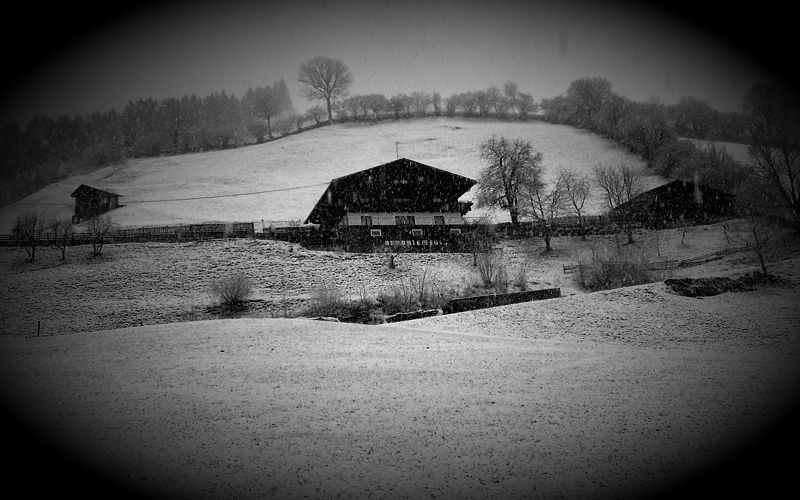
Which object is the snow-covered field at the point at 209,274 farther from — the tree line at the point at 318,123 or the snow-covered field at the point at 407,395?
the tree line at the point at 318,123

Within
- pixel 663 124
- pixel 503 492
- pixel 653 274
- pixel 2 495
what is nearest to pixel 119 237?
pixel 2 495

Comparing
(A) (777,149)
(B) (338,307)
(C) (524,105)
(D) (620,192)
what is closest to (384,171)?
(B) (338,307)

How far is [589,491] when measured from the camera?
4.55 metres

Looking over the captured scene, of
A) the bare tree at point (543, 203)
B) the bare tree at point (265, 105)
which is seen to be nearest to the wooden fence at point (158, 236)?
the bare tree at point (543, 203)

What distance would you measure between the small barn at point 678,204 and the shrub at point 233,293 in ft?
103

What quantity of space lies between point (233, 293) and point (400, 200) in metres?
17.1

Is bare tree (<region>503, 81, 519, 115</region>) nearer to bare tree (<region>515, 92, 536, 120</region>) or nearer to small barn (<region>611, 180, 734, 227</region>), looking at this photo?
bare tree (<region>515, 92, 536, 120</region>)

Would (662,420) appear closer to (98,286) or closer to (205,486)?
(205,486)

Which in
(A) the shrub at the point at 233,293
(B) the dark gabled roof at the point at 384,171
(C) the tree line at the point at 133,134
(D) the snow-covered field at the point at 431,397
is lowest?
(D) the snow-covered field at the point at 431,397

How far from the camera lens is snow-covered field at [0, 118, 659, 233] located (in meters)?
44.2

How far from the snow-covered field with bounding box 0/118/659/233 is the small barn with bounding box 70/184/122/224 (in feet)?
5.83

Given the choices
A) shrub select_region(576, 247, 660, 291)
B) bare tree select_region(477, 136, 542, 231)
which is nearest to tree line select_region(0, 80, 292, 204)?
bare tree select_region(477, 136, 542, 231)

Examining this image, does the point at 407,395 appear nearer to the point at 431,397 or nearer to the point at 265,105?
the point at 431,397

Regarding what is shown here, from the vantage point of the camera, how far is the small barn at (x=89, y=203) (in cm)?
4366
